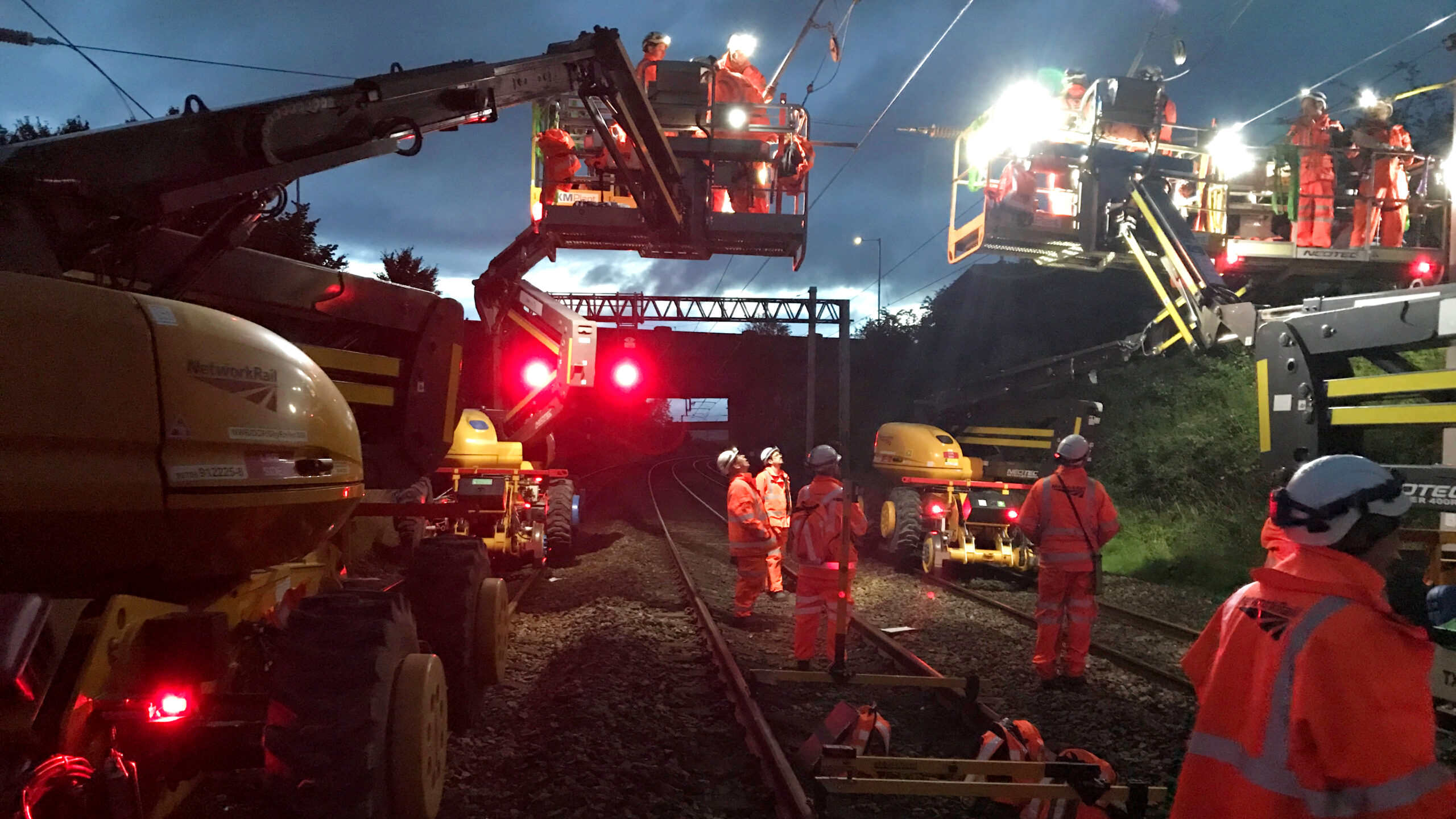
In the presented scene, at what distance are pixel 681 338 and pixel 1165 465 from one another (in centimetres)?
2251

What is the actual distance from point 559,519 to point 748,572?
4692mm

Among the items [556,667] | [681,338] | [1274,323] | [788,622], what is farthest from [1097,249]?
[681,338]

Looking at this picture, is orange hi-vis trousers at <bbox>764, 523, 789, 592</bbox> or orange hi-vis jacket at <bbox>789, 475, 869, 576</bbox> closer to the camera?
orange hi-vis jacket at <bbox>789, 475, 869, 576</bbox>

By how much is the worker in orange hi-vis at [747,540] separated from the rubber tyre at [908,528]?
399 centimetres

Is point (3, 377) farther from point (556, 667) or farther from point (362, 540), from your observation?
point (556, 667)

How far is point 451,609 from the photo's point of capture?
5.21m

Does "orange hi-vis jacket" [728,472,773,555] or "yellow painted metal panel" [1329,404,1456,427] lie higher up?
"yellow painted metal panel" [1329,404,1456,427]

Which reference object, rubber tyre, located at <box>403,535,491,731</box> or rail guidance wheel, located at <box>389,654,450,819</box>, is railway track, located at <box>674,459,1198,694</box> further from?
rail guidance wheel, located at <box>389,654,450,819</box>

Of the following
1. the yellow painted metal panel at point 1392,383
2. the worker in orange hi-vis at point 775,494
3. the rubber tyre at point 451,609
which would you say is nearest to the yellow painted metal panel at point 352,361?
the rubber tyre at point 451,609

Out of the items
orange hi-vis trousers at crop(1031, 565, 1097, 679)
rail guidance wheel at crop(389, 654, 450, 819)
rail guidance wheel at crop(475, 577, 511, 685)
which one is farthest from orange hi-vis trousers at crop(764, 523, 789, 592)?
rail guidance wheel at crop(389, 654, 450, 819)

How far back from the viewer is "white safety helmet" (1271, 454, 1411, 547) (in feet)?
7.03

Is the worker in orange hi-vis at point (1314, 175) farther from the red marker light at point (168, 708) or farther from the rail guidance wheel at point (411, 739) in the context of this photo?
the red marker light at point (168, 708)

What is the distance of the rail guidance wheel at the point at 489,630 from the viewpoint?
5594 mm

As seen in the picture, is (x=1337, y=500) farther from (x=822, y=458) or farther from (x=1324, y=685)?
(x=822, y=458)
